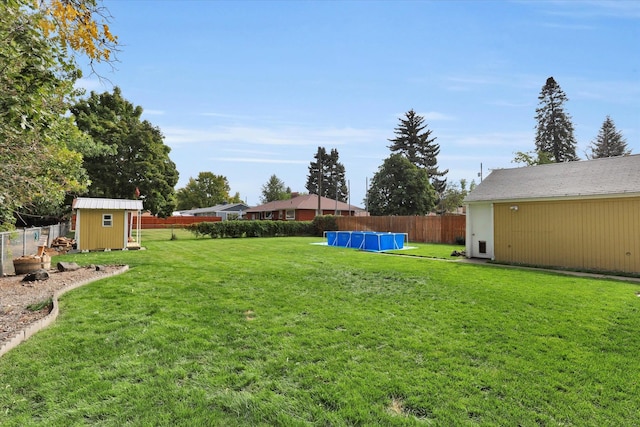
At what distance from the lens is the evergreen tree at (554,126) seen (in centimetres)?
3847

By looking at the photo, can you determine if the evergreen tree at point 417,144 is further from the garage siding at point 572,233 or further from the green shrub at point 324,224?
the garage siding at point 572,233

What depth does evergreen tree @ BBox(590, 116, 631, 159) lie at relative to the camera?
44469 mm

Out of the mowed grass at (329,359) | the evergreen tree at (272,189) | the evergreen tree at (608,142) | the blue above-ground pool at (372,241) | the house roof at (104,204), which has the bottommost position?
the mowed grass at (329,359)

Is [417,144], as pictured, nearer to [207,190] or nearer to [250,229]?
[250,229]

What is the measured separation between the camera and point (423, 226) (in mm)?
21312

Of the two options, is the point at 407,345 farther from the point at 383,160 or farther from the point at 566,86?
the point at 566,86

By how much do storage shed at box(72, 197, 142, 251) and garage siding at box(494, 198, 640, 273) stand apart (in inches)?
617

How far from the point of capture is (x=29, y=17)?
13.1ft

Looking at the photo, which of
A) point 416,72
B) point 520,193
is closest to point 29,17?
point 416,72

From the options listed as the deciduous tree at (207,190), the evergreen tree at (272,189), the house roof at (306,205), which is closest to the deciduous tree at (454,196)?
the house roof at (306,205)

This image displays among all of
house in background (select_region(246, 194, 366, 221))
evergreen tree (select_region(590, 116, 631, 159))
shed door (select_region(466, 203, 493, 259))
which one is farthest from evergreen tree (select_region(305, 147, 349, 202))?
shed door (select_region(466, 203, 493, 259))

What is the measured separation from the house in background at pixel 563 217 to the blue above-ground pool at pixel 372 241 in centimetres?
341

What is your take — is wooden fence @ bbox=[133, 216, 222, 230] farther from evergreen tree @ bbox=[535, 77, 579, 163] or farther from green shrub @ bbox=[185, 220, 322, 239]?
evergreen tree @ bbox=[535, 77, 579, 163]

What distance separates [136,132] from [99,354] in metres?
24.8
